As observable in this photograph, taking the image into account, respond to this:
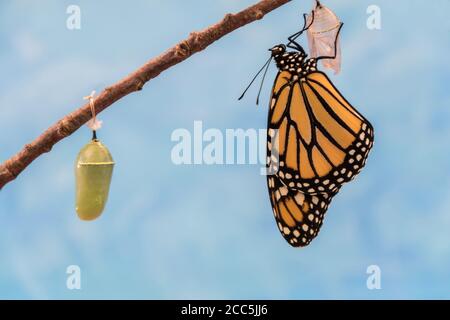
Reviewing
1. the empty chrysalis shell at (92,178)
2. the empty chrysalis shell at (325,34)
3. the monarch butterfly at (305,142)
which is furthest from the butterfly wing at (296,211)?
the empty chrysalis shell at (92,178)

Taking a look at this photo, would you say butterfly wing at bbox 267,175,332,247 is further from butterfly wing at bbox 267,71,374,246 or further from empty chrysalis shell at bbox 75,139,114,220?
empty chrysalis shell at bbox 75,139,114,220

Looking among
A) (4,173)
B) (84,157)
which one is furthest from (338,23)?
(4,173)

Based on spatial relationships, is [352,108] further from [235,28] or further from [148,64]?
[148,64]

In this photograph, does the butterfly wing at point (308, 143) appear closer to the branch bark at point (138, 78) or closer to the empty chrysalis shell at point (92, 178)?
the branch bark at point (138, 78)

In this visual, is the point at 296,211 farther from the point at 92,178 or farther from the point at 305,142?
the point at 92,178

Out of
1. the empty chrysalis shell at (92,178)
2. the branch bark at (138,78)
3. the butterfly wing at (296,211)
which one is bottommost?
the butterfly wing at (296,211)

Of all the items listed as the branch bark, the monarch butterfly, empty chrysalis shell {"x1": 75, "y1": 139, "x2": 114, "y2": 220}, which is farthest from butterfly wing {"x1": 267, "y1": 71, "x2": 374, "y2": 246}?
empty chrysalis shell {"x1": 75, "y1": 139, "x2": 114, "y2": 220}

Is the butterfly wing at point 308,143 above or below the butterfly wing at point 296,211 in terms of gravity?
above

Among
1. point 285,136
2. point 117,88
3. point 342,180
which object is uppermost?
point 117,88
